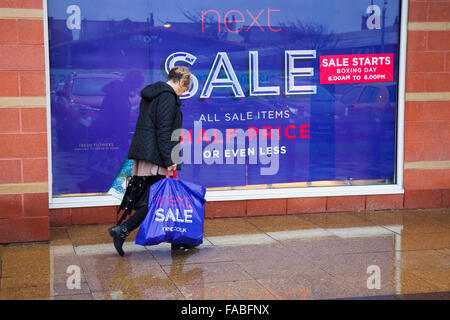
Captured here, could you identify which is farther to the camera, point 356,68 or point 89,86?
point 356,68

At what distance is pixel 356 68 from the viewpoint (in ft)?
26.5

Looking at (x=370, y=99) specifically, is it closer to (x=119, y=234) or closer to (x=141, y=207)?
(x=141, y=207)

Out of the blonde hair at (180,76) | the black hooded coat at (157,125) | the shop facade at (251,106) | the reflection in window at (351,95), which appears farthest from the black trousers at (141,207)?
the reflection in window at (351,95)

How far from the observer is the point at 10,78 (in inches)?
254

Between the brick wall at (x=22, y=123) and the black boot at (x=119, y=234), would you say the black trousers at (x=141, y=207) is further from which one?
the brick wall at (x=22, y=123)

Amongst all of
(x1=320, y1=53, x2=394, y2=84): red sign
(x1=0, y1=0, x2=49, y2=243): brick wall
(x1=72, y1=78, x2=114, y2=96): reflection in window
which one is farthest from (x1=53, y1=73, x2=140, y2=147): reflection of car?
(x1=320, y1=53, x2=394, y2=84): red sign

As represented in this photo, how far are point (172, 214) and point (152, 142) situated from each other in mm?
687

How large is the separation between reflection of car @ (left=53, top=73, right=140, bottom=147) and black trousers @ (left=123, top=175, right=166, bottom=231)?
5.22 feet

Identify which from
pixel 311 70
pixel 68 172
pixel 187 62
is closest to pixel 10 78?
pixel 68 172

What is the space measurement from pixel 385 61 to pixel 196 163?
271cm

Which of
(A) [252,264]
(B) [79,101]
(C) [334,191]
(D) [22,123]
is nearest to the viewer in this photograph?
(A) [252,264]

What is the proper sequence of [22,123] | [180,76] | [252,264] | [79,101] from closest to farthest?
1. [252,264]
2. [180,76]
3. [22,123]
4. [79,101]

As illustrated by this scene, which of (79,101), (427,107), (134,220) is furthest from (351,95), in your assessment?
(134,220)

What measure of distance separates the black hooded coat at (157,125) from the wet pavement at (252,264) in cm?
100
